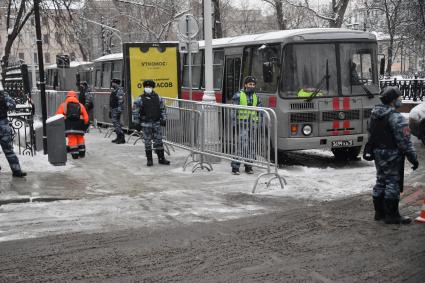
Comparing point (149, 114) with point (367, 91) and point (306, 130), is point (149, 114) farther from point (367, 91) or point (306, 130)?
point (367, 91)

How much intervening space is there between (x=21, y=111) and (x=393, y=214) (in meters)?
11.0

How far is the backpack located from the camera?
13.3m

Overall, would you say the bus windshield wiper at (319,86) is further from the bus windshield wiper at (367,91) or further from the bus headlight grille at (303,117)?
the bus windshield wiper at (367,91)

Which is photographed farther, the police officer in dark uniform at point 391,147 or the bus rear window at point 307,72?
the bus rear window at point 307,72

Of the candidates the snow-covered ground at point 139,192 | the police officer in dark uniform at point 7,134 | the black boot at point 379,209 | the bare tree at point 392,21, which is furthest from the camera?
the bare tree at point 392,21

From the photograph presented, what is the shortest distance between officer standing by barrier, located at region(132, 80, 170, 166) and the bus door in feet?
9.64

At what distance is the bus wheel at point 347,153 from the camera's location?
43.1 feet

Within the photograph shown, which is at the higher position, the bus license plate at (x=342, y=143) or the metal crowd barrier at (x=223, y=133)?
the metal crowd barrier at (x=223, y=133)

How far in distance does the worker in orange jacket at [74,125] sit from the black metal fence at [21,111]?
0.79 metres

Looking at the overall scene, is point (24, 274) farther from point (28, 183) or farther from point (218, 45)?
point (218, 45)

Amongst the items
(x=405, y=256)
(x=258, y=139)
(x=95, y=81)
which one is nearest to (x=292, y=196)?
(x=258, y=139)

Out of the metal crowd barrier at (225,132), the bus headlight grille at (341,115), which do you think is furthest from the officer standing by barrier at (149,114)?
the bus headlight grille at (341,115)

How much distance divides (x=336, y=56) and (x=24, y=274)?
28.7 ft

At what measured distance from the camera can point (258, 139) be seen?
9789mm
